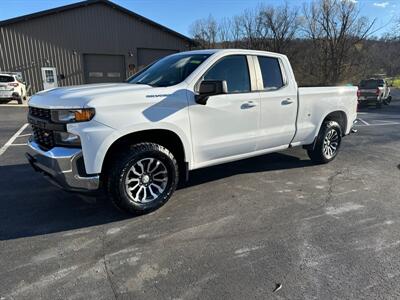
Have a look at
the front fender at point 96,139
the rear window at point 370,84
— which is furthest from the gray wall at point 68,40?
the front fender at point 96,139

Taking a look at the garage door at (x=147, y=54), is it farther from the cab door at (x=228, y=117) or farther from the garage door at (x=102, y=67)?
the cab door at (x=228, y=117)

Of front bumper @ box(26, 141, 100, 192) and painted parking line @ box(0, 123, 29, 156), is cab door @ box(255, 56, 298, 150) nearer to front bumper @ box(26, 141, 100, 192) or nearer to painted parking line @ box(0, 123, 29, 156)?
front bumper @ box(26, 141, 100, 192)

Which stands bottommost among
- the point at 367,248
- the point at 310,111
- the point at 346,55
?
the point at 367,248

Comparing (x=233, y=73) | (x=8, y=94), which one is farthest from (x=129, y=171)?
(x=8, y=94)

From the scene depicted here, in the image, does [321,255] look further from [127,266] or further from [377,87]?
[377,87]

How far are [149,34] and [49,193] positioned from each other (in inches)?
949

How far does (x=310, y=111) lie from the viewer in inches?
225

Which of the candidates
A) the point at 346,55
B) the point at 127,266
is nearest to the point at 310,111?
the point at 127,266

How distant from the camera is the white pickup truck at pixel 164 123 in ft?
11.5

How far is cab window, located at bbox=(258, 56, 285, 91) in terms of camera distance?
16.5ft

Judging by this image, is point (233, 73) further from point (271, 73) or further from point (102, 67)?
point (102, 67)

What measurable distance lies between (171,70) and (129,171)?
1616mm

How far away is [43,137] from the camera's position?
387 cm

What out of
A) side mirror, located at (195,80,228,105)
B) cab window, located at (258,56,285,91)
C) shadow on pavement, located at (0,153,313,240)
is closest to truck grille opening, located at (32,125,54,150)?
shadow on pavement, located at (0,153,313,240)
